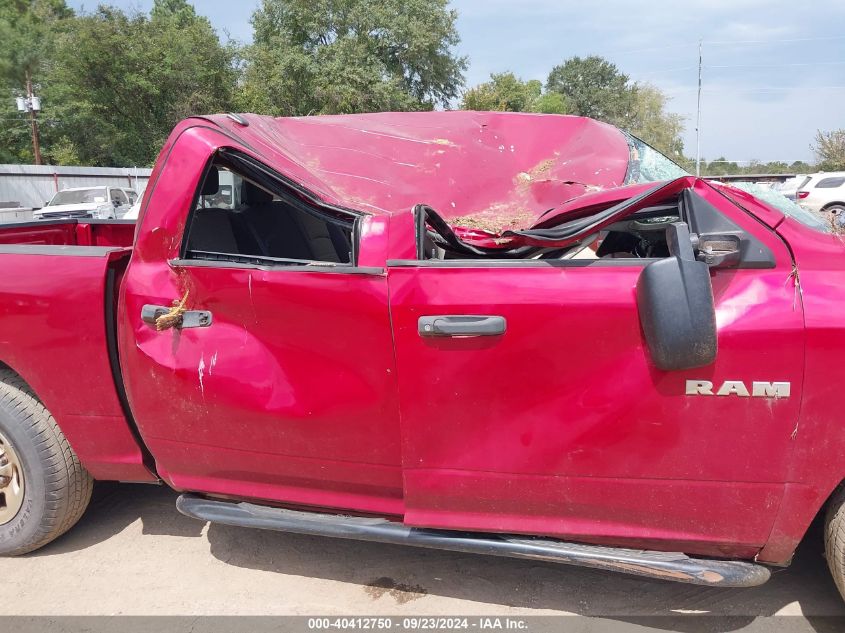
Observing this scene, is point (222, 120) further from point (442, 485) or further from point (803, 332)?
point (803, 332)

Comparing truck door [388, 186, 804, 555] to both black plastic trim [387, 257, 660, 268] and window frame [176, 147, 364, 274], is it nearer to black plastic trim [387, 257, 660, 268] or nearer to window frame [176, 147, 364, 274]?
black plastic trim [387, 257, 660, 268]

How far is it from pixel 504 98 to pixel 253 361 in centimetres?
4344

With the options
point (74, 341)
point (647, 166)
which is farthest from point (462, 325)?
point (647, 166)

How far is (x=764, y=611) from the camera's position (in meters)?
2.50

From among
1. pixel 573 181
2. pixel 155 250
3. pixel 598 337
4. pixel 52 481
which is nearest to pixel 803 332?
pixel 598 337

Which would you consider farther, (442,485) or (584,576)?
(584,576)

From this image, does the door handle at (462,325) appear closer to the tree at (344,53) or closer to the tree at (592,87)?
the tree at (344,53)

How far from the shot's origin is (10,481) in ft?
9.60

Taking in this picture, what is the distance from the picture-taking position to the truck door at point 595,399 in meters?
2.02

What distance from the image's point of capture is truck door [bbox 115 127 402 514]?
7.52ft

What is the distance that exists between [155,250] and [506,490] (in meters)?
1.67

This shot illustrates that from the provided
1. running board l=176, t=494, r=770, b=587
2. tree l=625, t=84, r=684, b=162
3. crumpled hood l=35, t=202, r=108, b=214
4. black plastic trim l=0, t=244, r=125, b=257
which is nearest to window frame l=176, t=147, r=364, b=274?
black plastic trim l=0, t=244, r=125, b=257

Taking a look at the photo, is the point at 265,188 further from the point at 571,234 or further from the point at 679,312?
the point at 679,312

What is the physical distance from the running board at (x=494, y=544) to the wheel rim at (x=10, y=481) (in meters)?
0.84
